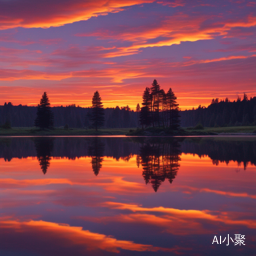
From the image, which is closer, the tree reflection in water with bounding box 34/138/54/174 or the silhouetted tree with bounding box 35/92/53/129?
the tree reflection in water with bounding box 34/138/54/174

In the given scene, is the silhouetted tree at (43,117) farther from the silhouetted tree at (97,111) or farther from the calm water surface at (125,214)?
the calm water surface at (125,214)

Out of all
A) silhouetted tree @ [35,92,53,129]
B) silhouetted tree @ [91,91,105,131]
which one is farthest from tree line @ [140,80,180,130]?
silhouetted tree @ [35,92,53,129]

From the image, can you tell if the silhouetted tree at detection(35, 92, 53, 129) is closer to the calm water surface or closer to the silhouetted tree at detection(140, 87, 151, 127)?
the silhouetted tree at detection(140, 87, 151, 127)

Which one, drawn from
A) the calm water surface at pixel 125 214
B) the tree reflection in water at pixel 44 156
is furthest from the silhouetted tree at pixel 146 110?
the calm water surface at pixel 125 214

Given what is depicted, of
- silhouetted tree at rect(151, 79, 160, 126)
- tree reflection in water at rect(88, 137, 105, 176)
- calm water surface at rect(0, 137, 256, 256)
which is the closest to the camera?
calm water surface at rect(0, 137, 256, 256)

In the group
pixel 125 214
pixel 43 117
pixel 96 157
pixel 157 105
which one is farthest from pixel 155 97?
pixel 125 214

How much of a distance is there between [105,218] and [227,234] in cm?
312

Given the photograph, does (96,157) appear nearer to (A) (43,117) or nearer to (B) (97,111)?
(A) (43,117)

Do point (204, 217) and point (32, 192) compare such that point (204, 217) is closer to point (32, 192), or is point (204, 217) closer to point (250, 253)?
point (250, 253)

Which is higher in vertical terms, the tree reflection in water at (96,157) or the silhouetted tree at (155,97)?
the silhouetted tree at (155,97)

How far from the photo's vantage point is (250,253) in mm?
6148

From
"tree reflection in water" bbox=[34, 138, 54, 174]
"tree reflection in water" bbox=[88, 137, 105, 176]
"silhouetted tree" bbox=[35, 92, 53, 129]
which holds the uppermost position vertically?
"silhouetted tree" bbox=[35, 92, 53, 129]

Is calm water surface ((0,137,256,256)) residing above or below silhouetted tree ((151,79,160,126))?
below

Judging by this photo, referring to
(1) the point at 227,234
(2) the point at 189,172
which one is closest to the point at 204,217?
(1) the point at 227,234
